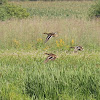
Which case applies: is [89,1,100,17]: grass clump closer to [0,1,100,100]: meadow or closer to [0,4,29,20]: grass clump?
[0,1,100,100]: meadow

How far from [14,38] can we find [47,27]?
146 centimetres

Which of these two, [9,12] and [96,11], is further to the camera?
[9,12]

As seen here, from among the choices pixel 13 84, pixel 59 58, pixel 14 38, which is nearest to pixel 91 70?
pixel 13 84

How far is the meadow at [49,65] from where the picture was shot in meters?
5.34

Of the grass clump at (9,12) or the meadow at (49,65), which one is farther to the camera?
the grass clump at (9,12)

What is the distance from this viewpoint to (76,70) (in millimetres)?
5926

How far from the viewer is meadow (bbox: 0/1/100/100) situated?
5340 mm

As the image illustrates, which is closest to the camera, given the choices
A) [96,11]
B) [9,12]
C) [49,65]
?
[49,65]

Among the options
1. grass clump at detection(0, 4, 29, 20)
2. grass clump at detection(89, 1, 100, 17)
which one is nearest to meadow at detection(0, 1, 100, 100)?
grass clump at detection(89, 1, 100, 17)

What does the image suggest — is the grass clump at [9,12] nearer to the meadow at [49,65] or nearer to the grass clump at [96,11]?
the meadow at [49,65]

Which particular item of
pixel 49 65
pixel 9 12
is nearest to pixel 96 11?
pixel 9 12

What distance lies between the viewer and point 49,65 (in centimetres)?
658

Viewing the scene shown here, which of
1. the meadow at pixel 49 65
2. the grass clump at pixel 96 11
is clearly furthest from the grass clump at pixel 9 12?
the grass clump at pixel 96 11

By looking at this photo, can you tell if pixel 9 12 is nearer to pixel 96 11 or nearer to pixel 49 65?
pixel 96 11
